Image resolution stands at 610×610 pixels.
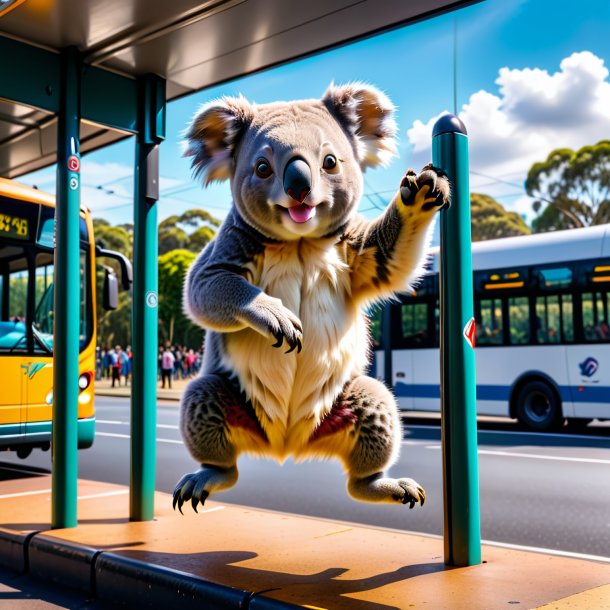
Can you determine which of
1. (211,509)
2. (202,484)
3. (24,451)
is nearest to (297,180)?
(202,484)

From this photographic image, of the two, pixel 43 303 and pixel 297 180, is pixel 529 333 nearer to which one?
pixel 43 303

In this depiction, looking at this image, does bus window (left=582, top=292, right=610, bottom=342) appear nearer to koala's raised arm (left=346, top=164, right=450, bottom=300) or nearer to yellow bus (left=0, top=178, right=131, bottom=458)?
yellow bus (left=0, top=178, right=131, bottom=458)

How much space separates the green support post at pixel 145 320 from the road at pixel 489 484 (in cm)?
78

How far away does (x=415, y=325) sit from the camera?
44.6 ft

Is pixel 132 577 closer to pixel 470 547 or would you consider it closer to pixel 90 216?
pixel 470 547

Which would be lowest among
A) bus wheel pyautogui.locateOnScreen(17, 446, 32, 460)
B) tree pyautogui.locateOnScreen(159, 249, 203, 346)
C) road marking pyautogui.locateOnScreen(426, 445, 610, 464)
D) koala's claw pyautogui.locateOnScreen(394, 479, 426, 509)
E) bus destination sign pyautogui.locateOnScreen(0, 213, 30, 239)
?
road marking pyautogui.locateOnScreen(426, 445, 610, 464)

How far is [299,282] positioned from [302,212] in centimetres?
33

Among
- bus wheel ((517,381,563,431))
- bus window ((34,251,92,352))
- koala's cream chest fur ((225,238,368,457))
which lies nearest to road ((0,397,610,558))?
bus wheel ((517,381,563,431))

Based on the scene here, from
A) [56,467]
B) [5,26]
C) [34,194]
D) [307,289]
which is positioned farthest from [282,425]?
[34,194]

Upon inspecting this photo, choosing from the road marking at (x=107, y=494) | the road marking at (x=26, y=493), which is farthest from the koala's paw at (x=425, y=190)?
the road marking at (x=26, y=493)

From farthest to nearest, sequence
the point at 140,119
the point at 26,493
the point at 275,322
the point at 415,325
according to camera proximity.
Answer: the point at 415,325, the point at 26,493, the point at 140,119, the point at 275,322

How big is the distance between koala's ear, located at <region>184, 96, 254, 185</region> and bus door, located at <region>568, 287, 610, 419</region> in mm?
10525

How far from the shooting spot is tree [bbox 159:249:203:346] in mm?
3156

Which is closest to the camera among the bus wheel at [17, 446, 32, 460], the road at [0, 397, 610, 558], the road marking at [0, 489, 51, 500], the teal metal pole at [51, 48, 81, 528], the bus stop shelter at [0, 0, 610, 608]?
the bus stop shelter at [0, 0, 610, 608]
